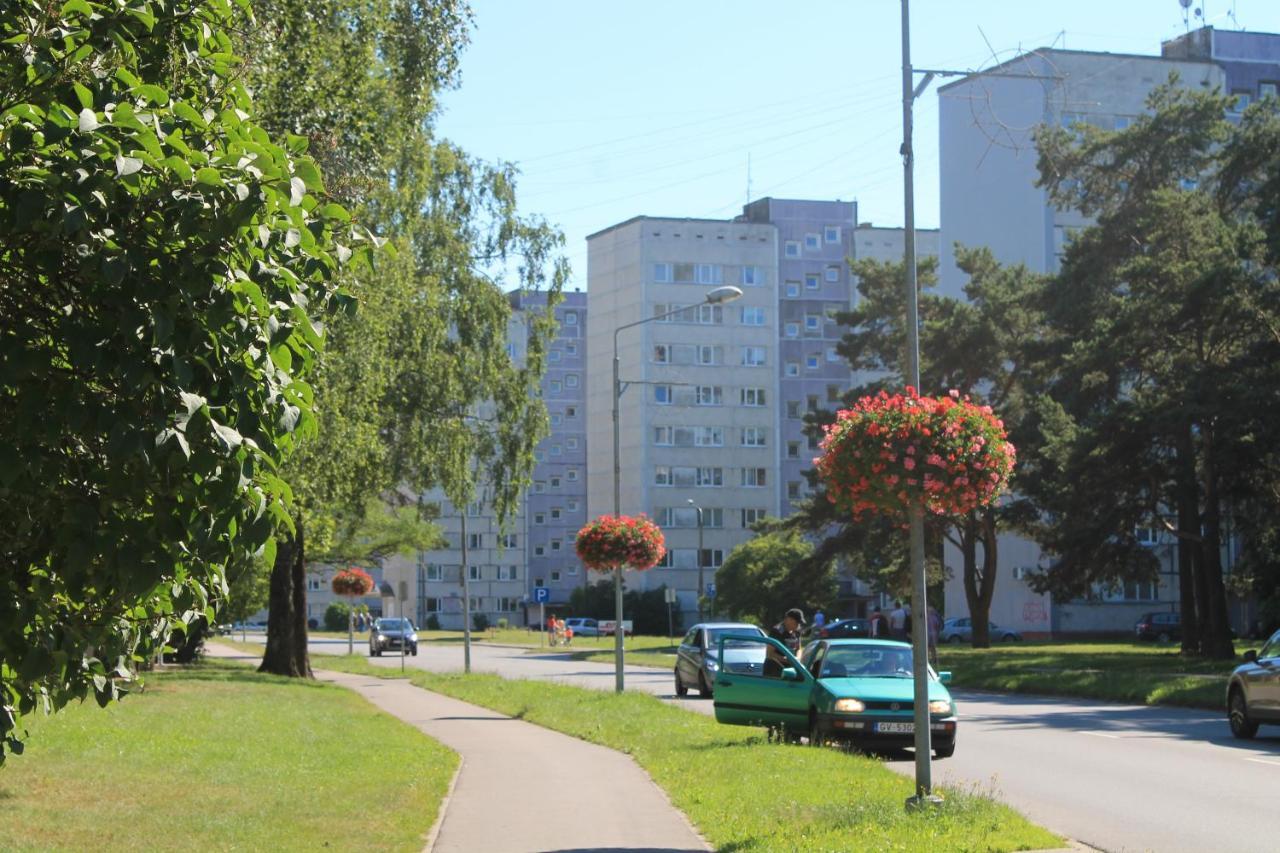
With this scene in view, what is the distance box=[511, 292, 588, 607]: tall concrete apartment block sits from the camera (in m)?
128

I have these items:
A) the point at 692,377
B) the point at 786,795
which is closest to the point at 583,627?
the point at 692,377

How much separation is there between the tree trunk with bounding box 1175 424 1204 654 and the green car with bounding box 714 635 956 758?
23.7 m

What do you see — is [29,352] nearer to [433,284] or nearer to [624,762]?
[624,762]

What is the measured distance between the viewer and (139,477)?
4996mm

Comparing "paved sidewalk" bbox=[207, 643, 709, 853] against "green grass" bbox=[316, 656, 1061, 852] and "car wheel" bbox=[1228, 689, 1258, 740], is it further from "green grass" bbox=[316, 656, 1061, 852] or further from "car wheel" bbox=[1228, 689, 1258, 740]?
"car wheel" bbox=[1228, 689, 1258, 740]

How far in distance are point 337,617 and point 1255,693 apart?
349 ft

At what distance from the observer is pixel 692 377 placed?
351 ft

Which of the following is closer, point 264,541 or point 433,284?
point 264,541

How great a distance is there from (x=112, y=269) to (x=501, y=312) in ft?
99.8

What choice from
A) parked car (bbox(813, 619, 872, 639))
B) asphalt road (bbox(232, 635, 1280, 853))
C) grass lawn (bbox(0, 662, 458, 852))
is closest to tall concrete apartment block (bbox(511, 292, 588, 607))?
parked car (bbox(813, 619, 872, 639))

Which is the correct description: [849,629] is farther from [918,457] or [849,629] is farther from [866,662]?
[918,457]

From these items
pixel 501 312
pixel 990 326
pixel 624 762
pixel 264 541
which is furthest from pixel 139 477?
pixel 990 326

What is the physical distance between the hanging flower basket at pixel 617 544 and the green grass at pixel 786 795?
26.0 feet

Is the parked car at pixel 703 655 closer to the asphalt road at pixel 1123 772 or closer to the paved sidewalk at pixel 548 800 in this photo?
the asphalt road at pixel 1123 772
